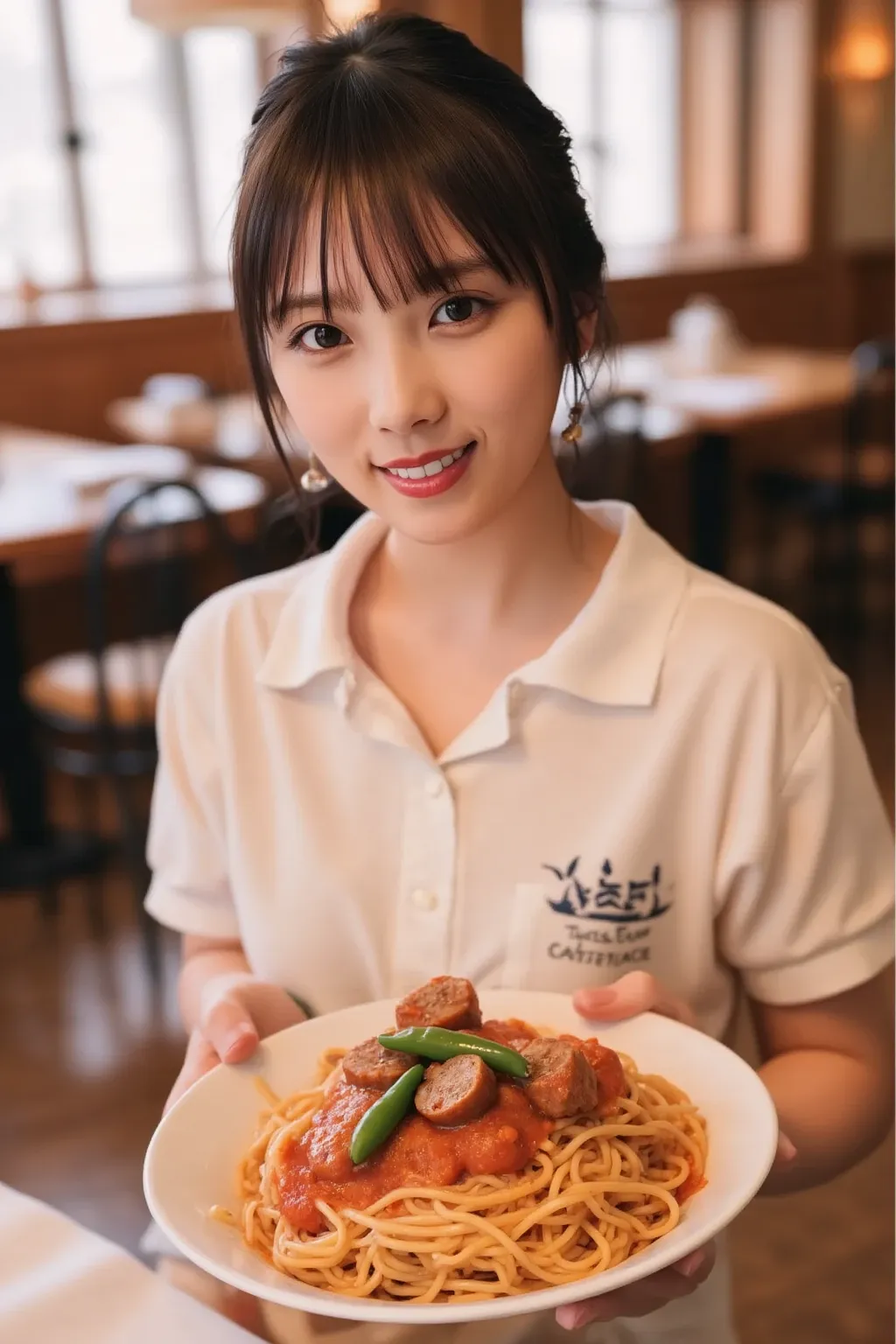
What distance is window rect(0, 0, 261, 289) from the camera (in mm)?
5176

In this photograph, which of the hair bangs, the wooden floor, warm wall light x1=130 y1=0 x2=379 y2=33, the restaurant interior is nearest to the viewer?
the hair bangs

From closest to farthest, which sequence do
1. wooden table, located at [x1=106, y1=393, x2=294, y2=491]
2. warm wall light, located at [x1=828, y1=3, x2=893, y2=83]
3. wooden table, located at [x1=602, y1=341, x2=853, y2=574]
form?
1. wooden table, located at [x1=106, y1=393, x2=294, y2=491]
2. wooden table, located at [x1=602, y1=341, x2=853, y2=574]
3. warm wall light, located at [x1=828, y1=3, x2=893, y2=83]

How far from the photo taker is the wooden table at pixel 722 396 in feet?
14.9

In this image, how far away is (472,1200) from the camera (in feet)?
2.95

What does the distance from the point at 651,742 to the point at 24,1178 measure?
1788 mm

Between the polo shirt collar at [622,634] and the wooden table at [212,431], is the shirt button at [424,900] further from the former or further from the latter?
the wooden table at [212,431]

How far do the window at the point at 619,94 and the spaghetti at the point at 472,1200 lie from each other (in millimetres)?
6169

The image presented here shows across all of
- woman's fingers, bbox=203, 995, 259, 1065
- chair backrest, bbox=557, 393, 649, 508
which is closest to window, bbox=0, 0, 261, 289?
chair backrest, bbox=557, 393, 649, 508

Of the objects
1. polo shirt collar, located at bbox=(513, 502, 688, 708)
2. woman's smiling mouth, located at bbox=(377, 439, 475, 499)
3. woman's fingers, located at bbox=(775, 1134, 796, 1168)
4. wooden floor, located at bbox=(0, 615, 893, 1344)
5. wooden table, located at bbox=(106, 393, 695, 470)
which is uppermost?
woman's smiling mouth, located at bbox=(377, 439, 475, 499)

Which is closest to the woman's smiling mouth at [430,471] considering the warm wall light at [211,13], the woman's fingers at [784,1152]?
the woman's fingers at [784,1152]

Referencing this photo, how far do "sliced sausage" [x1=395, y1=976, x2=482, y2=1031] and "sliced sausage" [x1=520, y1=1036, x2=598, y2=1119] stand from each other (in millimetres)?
46

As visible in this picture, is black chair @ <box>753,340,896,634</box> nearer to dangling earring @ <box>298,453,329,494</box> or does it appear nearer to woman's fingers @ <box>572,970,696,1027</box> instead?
dangling earring @ <box>298,453,329,494</box>

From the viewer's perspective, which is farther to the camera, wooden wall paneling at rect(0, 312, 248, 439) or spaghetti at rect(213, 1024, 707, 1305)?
wooden wall paneling at rect(0, 312, 248, 439)

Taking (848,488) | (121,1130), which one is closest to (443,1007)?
(121,1130)
